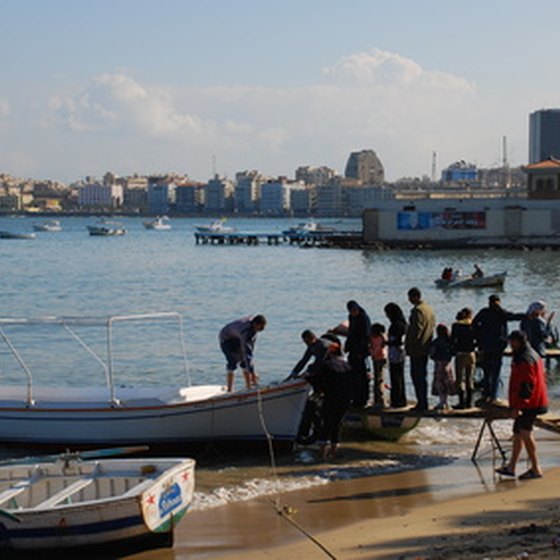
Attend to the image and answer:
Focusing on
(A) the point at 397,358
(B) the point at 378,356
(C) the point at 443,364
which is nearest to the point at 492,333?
(C) the point at 443,364

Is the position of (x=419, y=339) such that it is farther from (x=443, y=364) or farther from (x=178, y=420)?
(x=178, y=420)

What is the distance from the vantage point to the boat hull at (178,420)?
655 inches

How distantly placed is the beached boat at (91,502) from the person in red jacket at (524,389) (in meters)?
3.91

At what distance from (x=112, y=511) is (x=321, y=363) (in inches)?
178

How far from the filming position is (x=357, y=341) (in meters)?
16.7

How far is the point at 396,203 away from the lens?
330ft

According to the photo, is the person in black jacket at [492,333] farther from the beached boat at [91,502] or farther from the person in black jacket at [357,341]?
the beached boat at [91,502]

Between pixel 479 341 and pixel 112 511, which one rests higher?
pixel 479 341

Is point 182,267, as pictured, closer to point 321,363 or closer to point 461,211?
point 461,211

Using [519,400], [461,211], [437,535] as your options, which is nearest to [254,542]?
[437,535]

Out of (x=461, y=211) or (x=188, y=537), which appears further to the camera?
(x=461, y=211)

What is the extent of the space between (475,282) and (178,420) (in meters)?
42.6

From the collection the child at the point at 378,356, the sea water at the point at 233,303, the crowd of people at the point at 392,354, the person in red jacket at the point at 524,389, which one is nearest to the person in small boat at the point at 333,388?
the crowd of people at the point at 392,354

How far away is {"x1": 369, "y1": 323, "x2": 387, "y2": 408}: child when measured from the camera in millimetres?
17281
